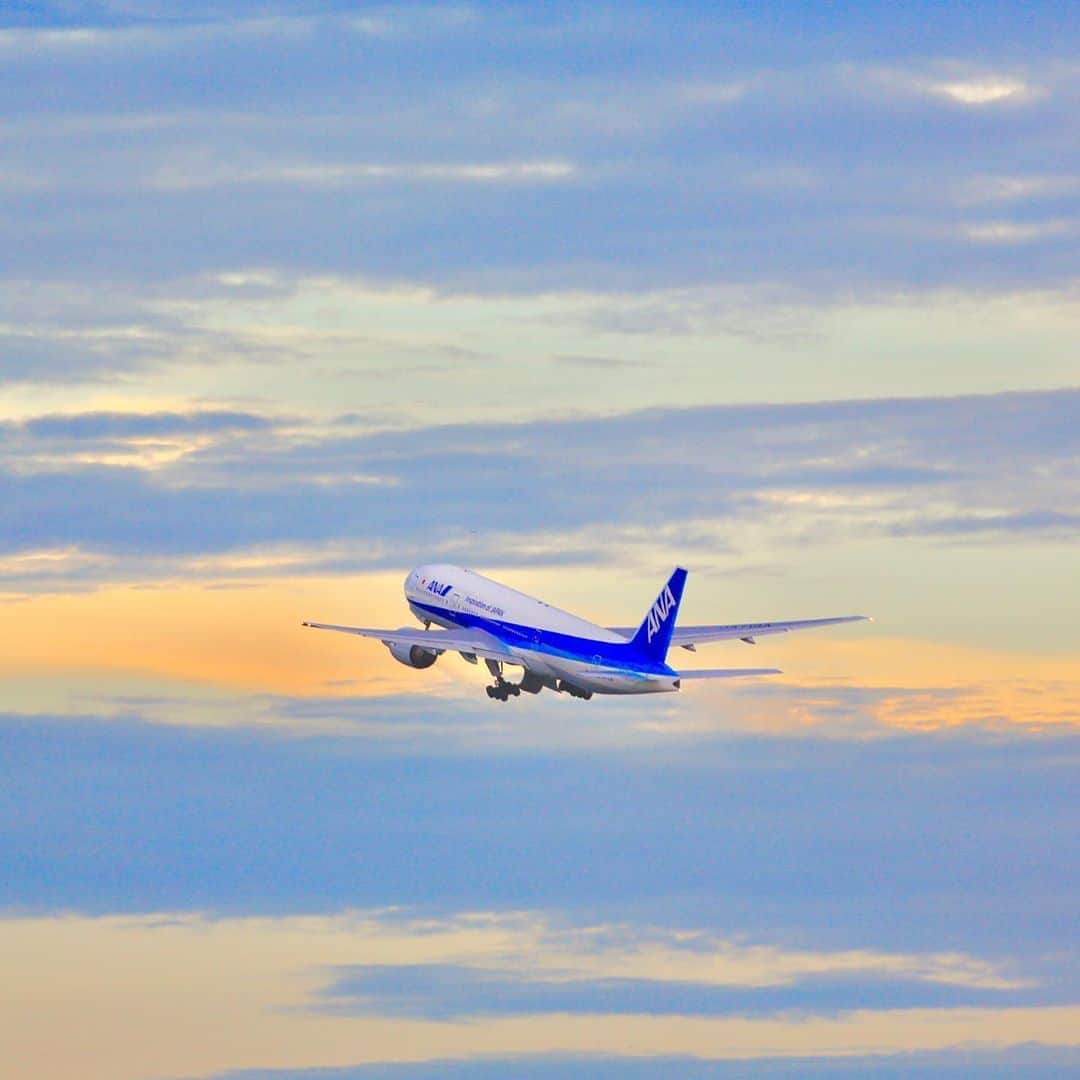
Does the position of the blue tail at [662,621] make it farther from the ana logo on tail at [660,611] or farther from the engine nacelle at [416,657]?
the engine nacelle at [416,657]

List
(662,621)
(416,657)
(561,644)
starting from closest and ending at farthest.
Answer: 1. (662,621)
2. (561,644)
3. (416,657)

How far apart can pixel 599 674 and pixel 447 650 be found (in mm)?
15937

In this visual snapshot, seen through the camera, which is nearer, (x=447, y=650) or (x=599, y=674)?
(x=599, y=674)

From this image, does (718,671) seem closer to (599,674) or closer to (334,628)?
(599,674)

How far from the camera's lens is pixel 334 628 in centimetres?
18400

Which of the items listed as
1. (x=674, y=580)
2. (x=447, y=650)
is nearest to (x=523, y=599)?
(x=447, y=650)

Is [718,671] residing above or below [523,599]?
below

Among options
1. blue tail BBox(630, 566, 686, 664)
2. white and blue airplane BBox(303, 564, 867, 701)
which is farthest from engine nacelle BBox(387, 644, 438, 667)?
blue tail BBox(630, 566, 686, 664)

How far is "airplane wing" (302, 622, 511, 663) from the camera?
17838 centimetres

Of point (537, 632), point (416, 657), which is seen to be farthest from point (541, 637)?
point (416, 657)

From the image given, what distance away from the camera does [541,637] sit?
175 m

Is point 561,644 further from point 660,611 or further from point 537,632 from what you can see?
point 660,611

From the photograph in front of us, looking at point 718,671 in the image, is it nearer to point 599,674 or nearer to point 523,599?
point 599,674

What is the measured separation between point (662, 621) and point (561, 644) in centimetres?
979
